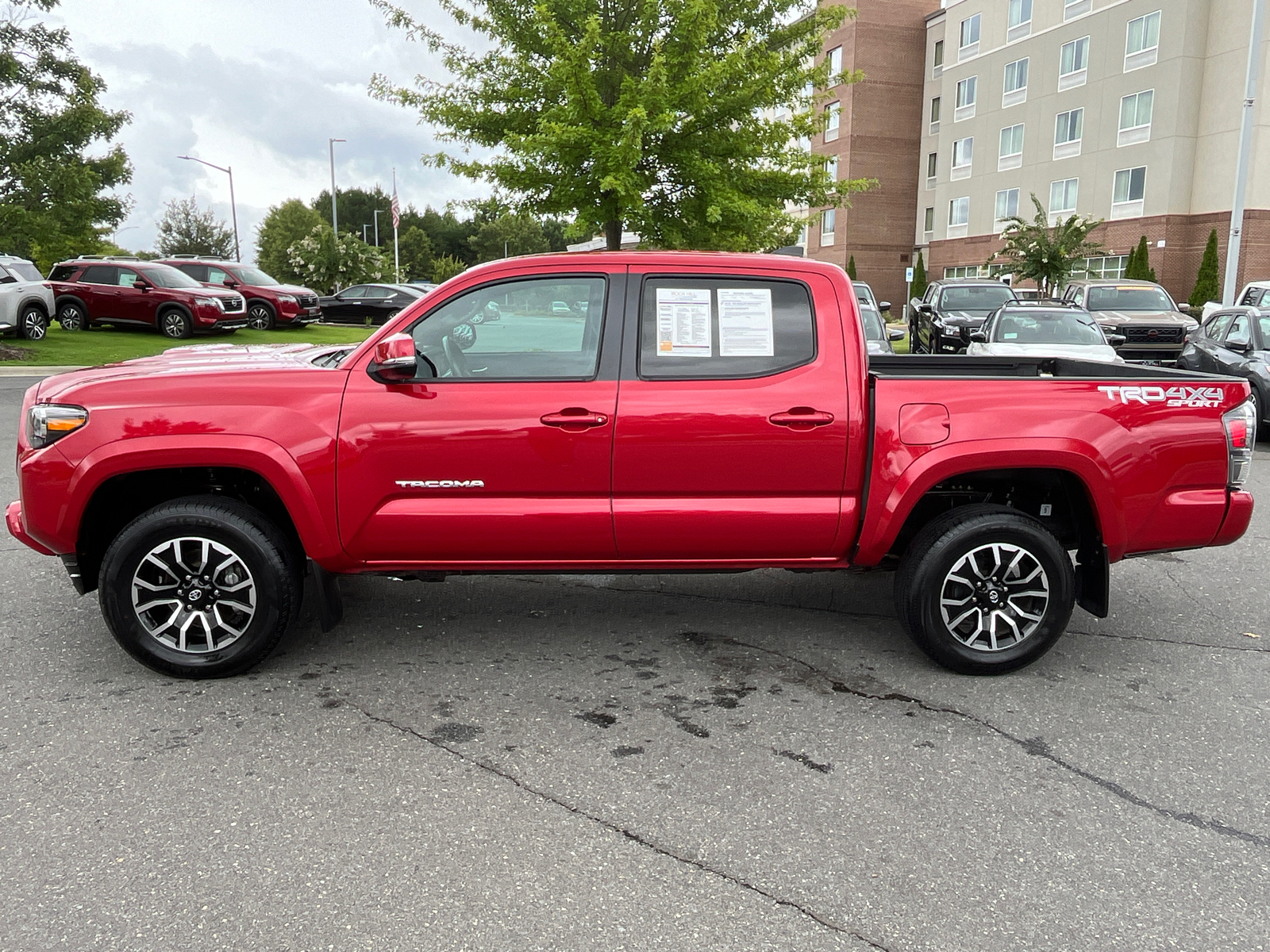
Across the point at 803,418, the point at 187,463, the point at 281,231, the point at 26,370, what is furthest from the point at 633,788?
the point at 281,231

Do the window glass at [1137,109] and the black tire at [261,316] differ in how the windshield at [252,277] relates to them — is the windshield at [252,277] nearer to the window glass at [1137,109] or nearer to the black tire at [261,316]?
the black tire at [261,316]

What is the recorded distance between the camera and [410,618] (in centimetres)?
535

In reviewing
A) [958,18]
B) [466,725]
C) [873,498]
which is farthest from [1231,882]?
[958,18]

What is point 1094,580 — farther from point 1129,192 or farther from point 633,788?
point 1129,192

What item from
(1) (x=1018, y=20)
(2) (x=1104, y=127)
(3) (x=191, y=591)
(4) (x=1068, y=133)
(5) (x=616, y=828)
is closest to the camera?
(5) (x=616, y=828)

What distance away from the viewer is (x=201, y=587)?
4.43 metres

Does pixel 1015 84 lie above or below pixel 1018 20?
below

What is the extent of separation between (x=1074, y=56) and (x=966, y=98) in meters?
7.33

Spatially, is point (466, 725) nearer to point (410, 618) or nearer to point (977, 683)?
point (410, 618)

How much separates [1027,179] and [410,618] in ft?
148

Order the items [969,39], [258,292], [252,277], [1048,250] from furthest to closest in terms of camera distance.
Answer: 1. [969,39]
2. [1048,250]
3. [252,277]
4. [258,292]

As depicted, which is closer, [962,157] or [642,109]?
[642,109]

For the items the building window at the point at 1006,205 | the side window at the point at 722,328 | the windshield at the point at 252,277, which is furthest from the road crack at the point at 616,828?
the building window at the point at 1006,205

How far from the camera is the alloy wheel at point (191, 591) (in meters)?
4.40
